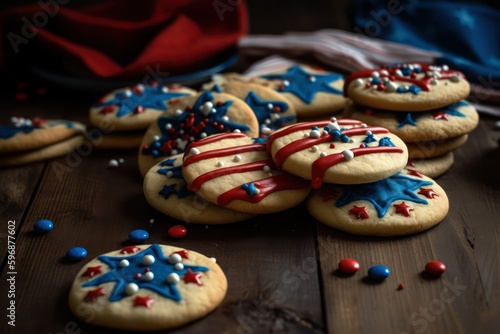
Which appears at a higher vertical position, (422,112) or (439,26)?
(422,112)

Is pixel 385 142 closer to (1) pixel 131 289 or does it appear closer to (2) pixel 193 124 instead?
(2) pixel 193 124

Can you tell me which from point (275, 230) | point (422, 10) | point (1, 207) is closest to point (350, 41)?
point (422, 10)

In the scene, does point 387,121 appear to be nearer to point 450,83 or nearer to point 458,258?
point 450,83

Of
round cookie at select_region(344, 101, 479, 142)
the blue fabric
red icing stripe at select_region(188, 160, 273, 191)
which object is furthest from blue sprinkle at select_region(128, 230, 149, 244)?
Result: the blue fabric

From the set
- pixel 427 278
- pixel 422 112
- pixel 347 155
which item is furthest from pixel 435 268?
pixel 422 112

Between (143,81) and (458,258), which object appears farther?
(143,81)
